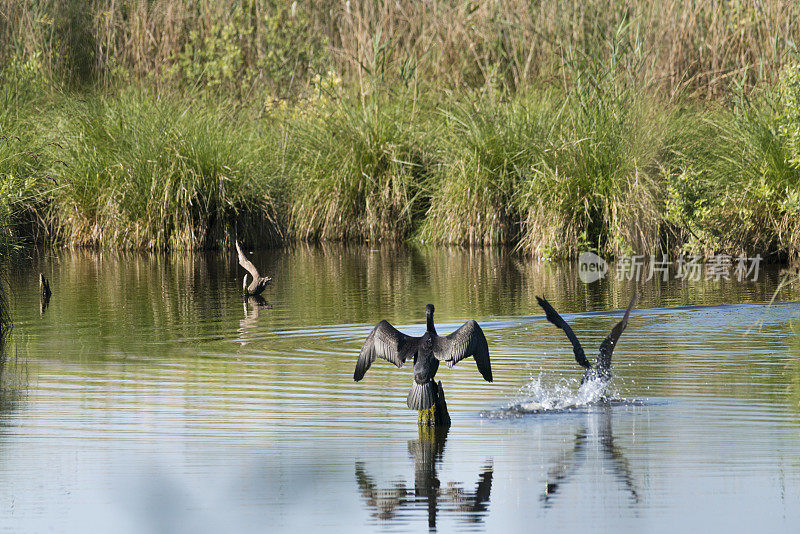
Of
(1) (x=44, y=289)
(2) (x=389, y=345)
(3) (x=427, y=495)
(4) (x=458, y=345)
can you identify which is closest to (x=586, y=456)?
(4) (x=458, y=345)

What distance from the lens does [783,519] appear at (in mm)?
5465

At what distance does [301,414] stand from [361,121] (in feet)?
42.4

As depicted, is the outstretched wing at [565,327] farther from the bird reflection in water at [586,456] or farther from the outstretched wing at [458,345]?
the outstretched wing at [458,345]

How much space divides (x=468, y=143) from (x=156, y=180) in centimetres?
444

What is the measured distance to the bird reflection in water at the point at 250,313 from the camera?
11156 mm

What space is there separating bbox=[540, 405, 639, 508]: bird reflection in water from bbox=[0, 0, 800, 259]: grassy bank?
812 centimetres

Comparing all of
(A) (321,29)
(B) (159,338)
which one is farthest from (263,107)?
(B) (159,338)

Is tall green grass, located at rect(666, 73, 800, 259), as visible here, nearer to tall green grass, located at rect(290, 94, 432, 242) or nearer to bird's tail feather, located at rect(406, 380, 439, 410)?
tall green grass, located at rect(290, 94, 432, 242)

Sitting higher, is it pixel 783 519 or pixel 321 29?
pixel 321 29


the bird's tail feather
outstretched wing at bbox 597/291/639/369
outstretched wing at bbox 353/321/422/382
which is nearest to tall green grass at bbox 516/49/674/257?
outstretched wing at bbox 597/291/639/369

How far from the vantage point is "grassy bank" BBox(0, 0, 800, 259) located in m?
16.5

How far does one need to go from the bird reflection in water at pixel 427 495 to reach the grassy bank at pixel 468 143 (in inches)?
375

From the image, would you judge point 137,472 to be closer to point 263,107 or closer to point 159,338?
point 159,338

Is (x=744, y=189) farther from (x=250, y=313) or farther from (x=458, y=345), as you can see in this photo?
(x=458, y=345)
